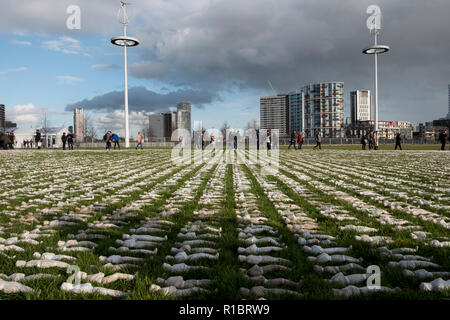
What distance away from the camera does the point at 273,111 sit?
477 ft

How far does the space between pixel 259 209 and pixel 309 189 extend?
107 inches

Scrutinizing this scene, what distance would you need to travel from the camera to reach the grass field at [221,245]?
8.28 ft

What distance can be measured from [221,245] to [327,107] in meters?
176

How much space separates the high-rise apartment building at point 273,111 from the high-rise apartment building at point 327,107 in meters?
19.2

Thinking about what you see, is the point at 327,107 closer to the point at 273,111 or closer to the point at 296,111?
the point at 296,111

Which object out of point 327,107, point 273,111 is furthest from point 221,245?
point 327,107

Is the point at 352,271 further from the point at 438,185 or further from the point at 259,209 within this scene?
the point at 438,185

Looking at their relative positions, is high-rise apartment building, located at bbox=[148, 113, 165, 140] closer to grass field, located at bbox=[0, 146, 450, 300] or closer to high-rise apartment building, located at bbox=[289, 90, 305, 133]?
high-rise apartment building, located at bbox=[289, 90, 305, 133]

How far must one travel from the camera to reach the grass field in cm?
252

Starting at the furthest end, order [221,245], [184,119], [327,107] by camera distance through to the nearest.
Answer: [327,107]
[184,119]
[221,245]

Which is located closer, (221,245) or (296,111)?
(221,245)
